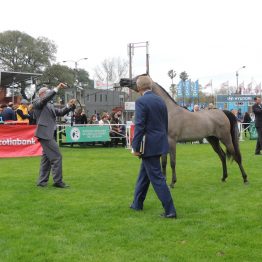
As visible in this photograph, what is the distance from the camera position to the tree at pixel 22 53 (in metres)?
67.6

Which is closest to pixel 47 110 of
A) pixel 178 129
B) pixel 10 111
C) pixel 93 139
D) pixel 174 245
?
pixel 178 129

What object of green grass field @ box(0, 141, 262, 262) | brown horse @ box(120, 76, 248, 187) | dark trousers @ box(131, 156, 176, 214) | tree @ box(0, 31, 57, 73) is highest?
tree @ box(0, 31, 57, 73)

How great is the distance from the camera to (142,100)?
6.09 metres

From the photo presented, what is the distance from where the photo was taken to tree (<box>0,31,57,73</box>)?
222ft

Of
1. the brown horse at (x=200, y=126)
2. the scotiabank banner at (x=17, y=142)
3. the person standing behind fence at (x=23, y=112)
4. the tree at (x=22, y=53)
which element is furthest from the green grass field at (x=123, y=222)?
the tree at (x=22, y=53)

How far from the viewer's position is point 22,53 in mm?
68562

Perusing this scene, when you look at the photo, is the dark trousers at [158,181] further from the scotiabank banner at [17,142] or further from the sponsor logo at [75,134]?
the sponsor logo at [75,134]

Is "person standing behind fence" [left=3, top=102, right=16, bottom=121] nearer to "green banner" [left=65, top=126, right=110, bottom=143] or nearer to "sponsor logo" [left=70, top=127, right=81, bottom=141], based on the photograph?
"green banner" [left=65, top=126, right=110, bottom=143]

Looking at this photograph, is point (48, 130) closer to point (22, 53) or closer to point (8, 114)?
point (8, 114)

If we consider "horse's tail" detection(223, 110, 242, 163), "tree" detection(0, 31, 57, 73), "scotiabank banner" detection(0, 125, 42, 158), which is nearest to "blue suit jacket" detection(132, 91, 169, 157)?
"horse's tail" detection(223, 110, 242, 163)

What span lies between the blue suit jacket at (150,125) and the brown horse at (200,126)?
9.62ft

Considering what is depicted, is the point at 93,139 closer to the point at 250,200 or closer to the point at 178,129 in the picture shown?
the point at 178,129

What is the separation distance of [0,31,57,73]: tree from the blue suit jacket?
64.3 metres

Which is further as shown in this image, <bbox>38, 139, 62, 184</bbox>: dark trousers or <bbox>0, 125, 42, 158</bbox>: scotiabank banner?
<bbox>0, 125, 42, 158</bbox>: scotiabank banner
